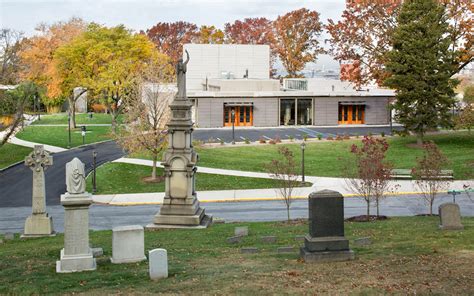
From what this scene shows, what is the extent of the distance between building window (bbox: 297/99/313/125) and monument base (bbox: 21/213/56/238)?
149 ft

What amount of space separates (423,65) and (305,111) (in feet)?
73.0

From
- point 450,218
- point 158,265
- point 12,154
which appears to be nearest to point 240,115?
point 12,154

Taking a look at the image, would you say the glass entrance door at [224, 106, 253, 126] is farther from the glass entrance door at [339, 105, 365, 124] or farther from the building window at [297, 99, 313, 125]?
the glass entrance door at [339, 105, 365, 124]

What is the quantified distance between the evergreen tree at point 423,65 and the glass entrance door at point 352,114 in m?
20.3

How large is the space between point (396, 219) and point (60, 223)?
1481 cm

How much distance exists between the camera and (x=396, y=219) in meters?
24.5

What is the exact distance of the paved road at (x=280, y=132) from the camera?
56312 mm

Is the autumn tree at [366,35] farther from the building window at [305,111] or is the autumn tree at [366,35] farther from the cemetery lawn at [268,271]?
the cemetery lawn at [268,271]

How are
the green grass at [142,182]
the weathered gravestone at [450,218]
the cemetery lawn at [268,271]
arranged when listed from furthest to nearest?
1. the green grass at [142,182]
2. the weathered gravestone at [450,218]
3. the cemetery lawn at [268,271]

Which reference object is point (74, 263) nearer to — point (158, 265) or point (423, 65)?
point (158, 265)

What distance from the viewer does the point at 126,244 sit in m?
15.8

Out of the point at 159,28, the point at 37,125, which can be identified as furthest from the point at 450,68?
the point at 159,28

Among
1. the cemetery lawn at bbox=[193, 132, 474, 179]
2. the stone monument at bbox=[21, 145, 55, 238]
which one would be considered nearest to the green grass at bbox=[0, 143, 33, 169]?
the cemetery lawn at bbox=[193, 132, 474, 179]

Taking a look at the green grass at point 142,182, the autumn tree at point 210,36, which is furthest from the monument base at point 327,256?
the autumn tree at point 210,36
